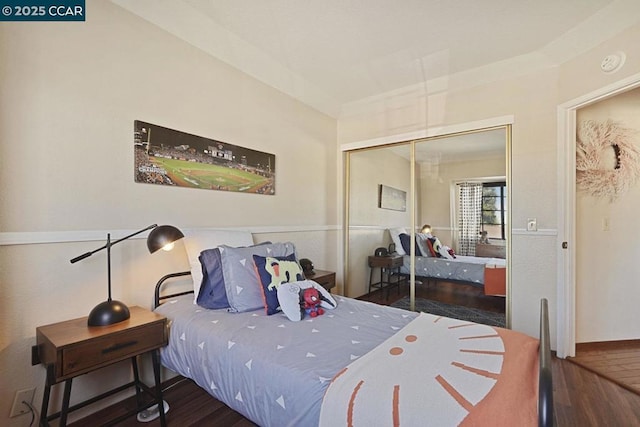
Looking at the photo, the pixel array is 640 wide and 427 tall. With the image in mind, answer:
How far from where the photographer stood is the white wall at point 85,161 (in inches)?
61.0

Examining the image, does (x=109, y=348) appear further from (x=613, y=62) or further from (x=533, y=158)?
(x=613, y=62)

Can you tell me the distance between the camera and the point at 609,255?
280 centimetres

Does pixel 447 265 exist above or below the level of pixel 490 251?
below

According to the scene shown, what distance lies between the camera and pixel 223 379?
1438mm

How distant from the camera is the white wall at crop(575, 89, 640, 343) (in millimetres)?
2740

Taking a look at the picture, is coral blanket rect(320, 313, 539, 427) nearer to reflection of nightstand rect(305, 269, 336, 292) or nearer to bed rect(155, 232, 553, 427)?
bed rect(155, 232, 553, 427)

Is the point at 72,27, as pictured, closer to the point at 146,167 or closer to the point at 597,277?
the point at 146,167

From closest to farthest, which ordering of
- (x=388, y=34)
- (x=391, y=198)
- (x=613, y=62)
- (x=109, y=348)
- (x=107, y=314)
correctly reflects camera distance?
1. (x=109, y=348)
2. (x=107, y=314)
3. (x=613, y=62)
4. (x=388, y=34)
5. (x=391, y=198)

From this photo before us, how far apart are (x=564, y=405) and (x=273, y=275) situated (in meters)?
2.06

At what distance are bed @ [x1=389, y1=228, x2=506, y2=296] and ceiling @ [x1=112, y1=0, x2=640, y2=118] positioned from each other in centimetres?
176

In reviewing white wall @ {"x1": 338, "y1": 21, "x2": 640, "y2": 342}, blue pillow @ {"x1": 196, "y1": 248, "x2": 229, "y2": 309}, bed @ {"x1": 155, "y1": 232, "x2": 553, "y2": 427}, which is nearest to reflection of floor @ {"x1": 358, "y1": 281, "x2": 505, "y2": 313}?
white wall @ {"x1": 338, "y1": 21, "x2": 640, "y2": 342}

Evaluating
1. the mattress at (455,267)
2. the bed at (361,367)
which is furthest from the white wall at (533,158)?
the bed at (361,367)

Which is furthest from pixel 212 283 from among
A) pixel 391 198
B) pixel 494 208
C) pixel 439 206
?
pixel 494 208

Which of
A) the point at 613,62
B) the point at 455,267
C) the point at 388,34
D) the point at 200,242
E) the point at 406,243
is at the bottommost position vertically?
the point at 455,267
